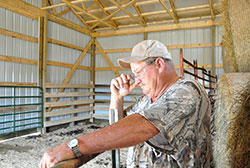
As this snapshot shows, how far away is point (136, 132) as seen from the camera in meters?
0.72

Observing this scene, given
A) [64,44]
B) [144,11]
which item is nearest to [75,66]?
[64,44]

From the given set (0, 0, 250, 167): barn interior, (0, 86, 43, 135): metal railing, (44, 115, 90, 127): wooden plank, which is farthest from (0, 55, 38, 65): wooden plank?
(44, 115, 90, 127): wooden plank

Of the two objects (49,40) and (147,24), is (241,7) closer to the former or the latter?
(49,40)

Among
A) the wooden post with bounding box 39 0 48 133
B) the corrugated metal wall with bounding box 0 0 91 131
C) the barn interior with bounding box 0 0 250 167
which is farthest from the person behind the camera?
the wooden post with bounding box 39 0 48 133

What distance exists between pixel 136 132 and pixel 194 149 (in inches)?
14.9

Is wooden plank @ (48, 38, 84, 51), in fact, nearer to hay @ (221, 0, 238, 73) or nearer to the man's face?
hay @ (221, 0, 238, 73)

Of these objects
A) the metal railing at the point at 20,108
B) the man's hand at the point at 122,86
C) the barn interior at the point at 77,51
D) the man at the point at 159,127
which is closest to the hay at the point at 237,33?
the man at the point at 159,127

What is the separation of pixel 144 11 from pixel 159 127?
8.36 metres

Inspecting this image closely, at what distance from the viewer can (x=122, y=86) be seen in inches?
54.8

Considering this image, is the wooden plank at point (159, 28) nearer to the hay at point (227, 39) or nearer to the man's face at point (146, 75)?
the hay at point (227, 39)

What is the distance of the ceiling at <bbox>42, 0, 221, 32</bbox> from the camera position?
7382 millimetres

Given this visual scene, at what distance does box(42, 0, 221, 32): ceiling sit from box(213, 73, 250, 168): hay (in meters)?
5.89

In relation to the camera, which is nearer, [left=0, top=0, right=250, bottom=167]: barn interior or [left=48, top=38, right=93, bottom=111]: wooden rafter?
[left=0, top=0, right=250, bottom=167]: barn interior

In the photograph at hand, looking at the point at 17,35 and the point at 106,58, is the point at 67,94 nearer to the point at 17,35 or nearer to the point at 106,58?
the point at 106,58
